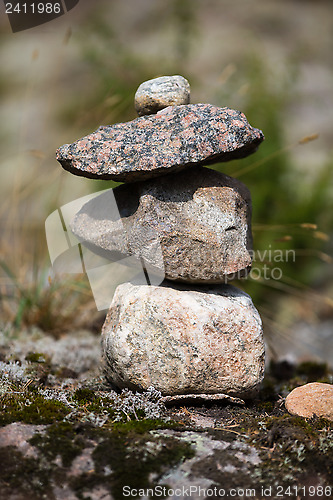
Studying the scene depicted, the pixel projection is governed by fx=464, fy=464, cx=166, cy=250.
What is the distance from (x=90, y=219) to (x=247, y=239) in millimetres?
1172

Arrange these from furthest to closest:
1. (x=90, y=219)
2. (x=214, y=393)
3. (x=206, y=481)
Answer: (x=90, y=219)
(x=214, y=393)
(x=206, y=481)

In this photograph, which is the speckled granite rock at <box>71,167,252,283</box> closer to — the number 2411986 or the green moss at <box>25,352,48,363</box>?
the green moss at <box>25,352,48,363</box>

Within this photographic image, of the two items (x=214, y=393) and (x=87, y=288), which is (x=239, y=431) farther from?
(x=87, y=288)

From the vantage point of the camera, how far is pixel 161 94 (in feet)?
11.0

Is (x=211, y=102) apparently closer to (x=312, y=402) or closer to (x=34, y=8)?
(x=34, y=8)

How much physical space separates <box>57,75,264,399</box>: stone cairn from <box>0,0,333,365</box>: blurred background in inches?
43.7

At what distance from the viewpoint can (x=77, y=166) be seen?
9.83 feet

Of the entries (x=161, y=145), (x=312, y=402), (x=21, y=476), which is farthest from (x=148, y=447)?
(x=161, y=145)

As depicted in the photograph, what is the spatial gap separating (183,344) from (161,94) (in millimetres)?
1779

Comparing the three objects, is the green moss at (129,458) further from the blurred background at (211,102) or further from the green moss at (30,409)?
the blurred background at (211,102)

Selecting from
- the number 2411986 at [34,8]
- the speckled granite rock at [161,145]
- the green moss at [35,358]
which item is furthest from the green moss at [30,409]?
the number 2411986 at [34,8]

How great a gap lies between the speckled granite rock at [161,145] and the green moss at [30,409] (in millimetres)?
1484

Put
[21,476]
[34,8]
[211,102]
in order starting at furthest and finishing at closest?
[211,102] < [34,8] < [21,476]

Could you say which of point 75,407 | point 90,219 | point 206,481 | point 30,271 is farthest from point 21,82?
point 206,481
